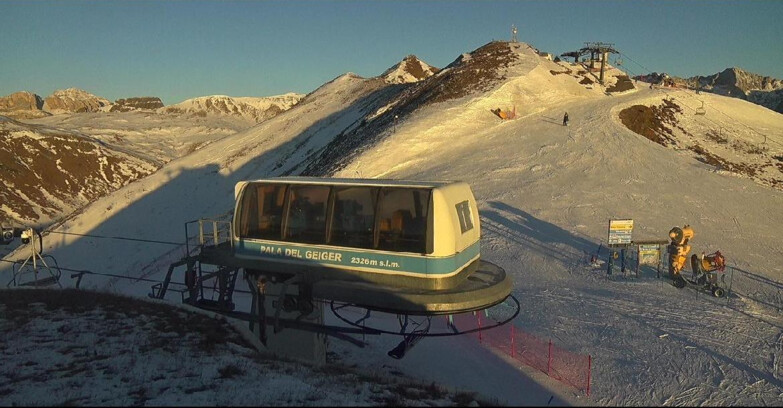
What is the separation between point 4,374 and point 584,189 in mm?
23370

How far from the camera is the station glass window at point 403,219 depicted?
28.9 ft

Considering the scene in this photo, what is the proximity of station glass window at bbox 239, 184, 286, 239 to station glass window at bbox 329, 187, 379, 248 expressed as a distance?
1.34 meters

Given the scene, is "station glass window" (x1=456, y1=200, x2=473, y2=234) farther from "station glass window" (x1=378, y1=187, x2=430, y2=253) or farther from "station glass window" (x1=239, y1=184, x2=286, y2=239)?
"station glass window" (x1=239, y1=184, x2=286, y2=239)

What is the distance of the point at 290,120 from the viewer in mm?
65875

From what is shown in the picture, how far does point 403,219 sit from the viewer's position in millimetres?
8992

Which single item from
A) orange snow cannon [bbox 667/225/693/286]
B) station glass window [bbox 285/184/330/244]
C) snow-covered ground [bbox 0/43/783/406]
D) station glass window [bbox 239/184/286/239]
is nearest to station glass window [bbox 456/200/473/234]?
station glass window [bbox 285/184/330/244]

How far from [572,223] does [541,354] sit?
1043 cm

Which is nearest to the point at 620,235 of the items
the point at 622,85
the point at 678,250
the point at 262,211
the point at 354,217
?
Result: the point at 678,250

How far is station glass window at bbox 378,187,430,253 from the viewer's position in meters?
8.82

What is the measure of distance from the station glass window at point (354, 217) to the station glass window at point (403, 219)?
0.21 m

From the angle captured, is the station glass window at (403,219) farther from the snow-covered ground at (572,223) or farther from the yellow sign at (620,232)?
the yellow sign at (620,232)

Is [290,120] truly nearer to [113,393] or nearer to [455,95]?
[455,95]

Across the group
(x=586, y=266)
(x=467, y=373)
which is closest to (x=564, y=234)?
(x=586, y=266)

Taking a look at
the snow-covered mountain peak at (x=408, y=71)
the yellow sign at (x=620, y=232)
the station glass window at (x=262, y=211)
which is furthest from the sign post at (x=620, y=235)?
the snow-covered mountain peak at (x=408, y=71)
